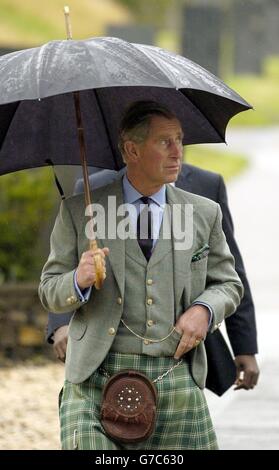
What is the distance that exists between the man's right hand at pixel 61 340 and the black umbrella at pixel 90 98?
2.02 feet

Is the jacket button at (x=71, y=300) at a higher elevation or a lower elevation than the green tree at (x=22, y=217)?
higher

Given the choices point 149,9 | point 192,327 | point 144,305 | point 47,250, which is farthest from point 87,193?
point 149,9

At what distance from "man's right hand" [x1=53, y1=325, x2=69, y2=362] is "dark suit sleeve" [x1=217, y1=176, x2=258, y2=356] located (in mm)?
719

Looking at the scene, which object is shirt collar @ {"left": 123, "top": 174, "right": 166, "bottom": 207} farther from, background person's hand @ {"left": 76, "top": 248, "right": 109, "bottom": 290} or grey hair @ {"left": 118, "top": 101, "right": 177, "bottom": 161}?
background person's hand @ {"left": 76, "top": 248, "right": 109, "bottom": 290}

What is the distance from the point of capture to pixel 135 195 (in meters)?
4.13

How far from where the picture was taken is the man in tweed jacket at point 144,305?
3.97 meters

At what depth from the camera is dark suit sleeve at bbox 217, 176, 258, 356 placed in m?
4.98

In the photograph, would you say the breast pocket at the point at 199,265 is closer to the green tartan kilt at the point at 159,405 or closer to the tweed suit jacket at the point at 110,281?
the tweed suit jacket at the point at 110,281

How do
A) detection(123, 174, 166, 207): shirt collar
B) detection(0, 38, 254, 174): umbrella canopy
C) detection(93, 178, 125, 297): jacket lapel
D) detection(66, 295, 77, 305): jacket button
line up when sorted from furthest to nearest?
detection(123, 174, 166, 207): shirt collar, detection(93, 178, 125, 297): jacket lapel, detection(66, 295, 77, 305): jacket button, detection(0, 38, 254, 174): umbrella canopy

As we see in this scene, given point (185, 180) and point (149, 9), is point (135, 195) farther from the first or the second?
point (149, 9)

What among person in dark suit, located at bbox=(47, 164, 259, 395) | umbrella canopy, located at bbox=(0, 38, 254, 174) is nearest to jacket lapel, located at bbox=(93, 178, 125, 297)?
umbrella canopy, located at bbox=(0, 38, 254, 174)

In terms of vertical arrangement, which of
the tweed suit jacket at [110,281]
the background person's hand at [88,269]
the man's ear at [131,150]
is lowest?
the tweed suit jacket at [110,281]

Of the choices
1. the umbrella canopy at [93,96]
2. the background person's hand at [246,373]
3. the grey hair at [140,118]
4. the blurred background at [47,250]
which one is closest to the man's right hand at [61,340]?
the umbrella canopy at [93,96]

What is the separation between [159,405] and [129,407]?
→ 0.12 metres
